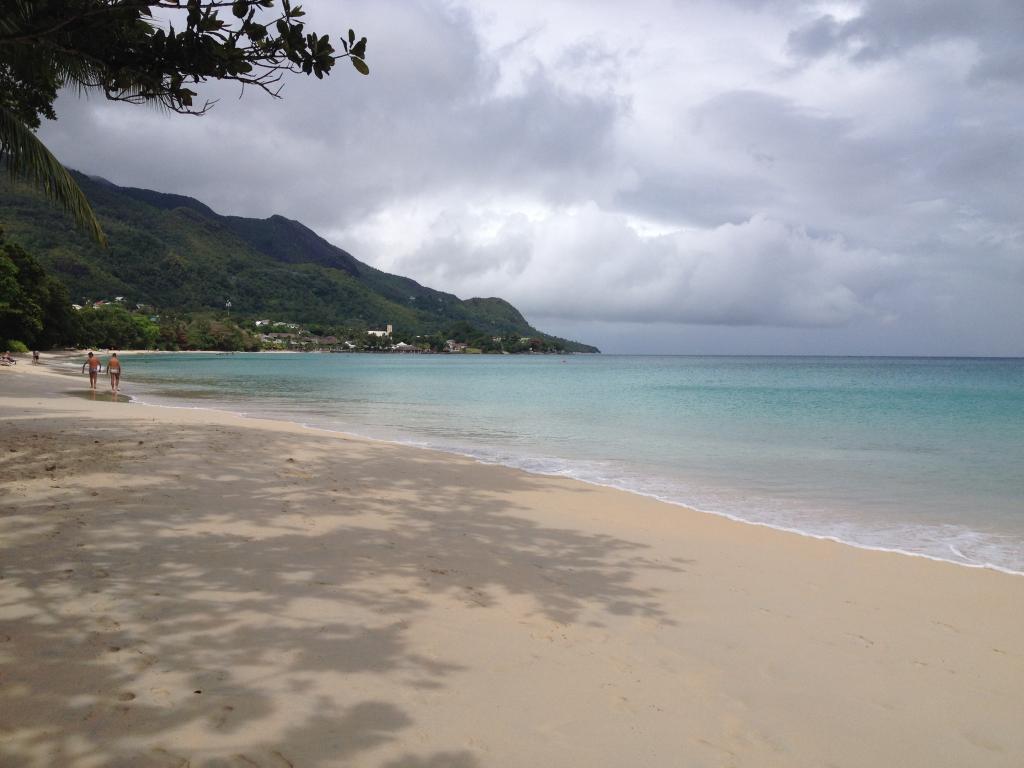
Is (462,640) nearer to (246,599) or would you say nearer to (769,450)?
(246,599)

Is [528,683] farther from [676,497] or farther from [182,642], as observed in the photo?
[676,497]

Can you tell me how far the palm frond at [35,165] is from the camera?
8703 mm

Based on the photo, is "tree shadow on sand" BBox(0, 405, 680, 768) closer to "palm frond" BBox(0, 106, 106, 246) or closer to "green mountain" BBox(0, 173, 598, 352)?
"palm frond" BBox(0, 106, 106, 246)

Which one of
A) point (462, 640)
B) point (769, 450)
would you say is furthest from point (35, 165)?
point (769, 450)

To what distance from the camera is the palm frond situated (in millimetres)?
8703

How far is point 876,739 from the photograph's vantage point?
3195 millimetres

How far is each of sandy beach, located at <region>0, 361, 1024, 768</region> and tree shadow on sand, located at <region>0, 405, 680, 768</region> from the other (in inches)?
0.8

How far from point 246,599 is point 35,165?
8.10 metres

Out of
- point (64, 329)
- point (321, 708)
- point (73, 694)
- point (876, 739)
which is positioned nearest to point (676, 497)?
point (876, 739)

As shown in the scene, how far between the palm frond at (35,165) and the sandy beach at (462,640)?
4201 millimetres

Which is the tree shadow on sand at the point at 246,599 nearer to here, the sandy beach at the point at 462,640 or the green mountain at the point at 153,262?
the sandy beach at the point at 462,640

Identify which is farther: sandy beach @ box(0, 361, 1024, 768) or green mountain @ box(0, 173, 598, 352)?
green mountain @ box(0, 173, 598, 352)

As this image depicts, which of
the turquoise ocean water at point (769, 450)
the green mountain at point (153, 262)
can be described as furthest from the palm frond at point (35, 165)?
the green mountain at point (153, 262)

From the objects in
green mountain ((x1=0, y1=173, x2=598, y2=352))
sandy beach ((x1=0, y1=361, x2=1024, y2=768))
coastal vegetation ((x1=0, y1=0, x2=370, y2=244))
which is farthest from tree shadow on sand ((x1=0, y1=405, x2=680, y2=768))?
green mountain ((x1=0, y1=173, x2=598, y2=352))
